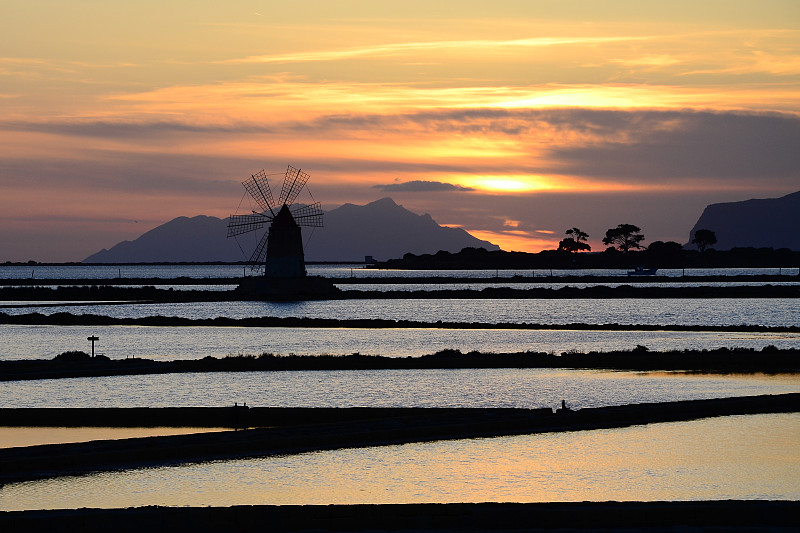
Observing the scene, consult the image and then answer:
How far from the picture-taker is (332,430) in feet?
57.8

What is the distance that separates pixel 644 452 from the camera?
55.0 ft

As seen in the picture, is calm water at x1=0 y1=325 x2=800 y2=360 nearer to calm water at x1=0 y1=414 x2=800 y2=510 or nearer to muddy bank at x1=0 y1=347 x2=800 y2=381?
muddy bank at x1=0 y1=347 x2=800 y2=381

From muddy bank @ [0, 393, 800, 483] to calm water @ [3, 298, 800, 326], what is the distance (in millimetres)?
40722

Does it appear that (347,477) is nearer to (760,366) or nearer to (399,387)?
(399,387)

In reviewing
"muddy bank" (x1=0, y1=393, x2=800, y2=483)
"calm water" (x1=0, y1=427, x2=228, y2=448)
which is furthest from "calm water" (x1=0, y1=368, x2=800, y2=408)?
"calm water" (x1=0, y1=427, x2=228, y2=448)

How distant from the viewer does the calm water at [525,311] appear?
213 feet

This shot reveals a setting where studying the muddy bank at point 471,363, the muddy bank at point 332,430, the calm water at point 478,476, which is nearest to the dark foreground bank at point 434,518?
the calm water at point 478,476

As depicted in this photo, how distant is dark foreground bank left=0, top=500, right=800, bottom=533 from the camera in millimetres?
10641

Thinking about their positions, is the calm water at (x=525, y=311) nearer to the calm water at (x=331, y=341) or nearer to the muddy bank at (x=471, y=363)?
the calm water at (x=331, y=341)

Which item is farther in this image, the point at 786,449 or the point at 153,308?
the point at 153,308

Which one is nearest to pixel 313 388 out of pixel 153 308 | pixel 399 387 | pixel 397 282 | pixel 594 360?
pixel 399 387

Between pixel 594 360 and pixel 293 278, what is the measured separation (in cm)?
5357

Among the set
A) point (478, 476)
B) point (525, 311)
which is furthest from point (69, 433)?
point (525, 311)

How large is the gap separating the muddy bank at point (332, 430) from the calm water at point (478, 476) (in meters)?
0.48
